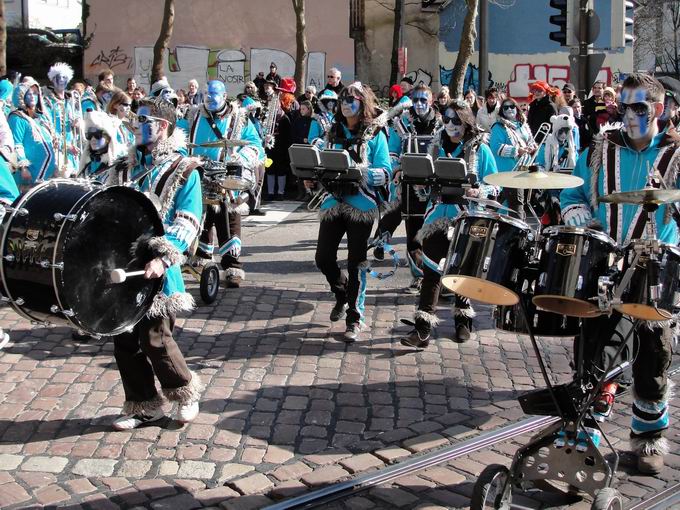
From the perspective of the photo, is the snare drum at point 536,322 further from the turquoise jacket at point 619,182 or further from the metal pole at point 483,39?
the metal pole at point 483,39

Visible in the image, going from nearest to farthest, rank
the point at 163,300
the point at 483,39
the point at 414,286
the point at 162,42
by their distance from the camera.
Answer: the point at 163,300 < the point at 414,286 < the point at 483,39 < the point at 162,42

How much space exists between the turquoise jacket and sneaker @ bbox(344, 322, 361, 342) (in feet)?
8.85

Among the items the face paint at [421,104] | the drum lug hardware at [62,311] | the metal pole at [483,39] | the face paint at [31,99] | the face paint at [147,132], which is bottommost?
the drum lug hardware at [62,311]

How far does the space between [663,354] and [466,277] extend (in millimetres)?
1386

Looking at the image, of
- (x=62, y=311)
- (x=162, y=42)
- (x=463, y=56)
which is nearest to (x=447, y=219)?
(x=62, y=311)

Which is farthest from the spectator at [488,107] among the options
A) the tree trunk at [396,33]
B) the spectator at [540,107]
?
the tree trunk at [396,33]

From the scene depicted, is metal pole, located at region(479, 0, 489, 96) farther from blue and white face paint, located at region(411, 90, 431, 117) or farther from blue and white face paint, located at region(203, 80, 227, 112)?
blue and white face paint, located at region(203, 80, 227, 112)

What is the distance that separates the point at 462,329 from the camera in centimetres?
737

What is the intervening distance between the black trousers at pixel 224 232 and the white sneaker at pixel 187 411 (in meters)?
3.64

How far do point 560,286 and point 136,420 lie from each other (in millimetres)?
2803

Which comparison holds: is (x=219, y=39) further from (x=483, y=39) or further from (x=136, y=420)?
Result: (x=136, y=420)

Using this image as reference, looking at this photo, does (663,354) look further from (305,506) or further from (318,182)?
(318,182)

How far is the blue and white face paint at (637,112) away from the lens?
15.3 feet

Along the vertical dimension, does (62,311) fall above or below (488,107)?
below
